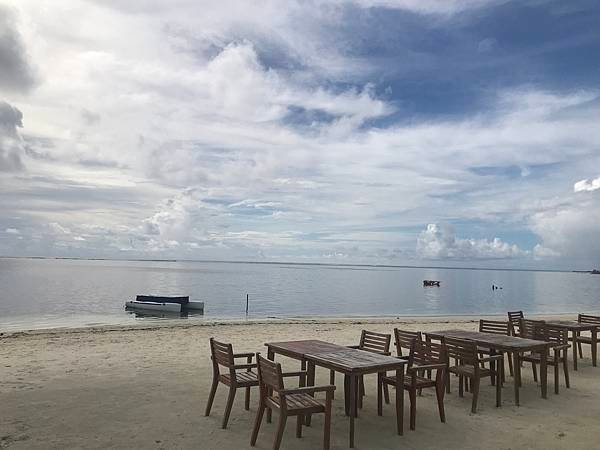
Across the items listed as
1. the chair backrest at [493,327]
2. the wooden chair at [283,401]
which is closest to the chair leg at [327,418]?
the wooden chair at [283,401]

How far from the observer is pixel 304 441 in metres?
4.89

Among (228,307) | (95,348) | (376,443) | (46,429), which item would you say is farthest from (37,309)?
(376,443)

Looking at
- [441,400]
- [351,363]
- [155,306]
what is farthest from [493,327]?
[155,306]

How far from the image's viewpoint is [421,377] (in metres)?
5.80

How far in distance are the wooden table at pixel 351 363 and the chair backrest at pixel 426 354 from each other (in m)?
0.52

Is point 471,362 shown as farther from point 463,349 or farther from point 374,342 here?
point 374,342

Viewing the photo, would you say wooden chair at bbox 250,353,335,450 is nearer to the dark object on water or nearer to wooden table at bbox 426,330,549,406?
wooden table at bbox 426,330,549,406

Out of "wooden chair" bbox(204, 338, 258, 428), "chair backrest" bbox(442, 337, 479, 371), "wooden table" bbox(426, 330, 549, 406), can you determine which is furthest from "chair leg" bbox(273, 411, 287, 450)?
"wooden table" bbox(426, 330, 549, 406)

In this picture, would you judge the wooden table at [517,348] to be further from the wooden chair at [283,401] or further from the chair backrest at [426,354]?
the wooden chair at [283,401]

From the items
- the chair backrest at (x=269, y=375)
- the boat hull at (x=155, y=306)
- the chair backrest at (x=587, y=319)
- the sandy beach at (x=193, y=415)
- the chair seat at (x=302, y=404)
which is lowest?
the boat hull at (x=155, y=306)

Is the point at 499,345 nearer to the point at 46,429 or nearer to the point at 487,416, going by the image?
the point at 487,416

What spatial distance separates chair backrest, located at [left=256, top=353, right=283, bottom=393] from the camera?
436 centimetres

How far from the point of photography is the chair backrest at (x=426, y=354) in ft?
18.8

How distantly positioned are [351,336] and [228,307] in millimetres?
26434
